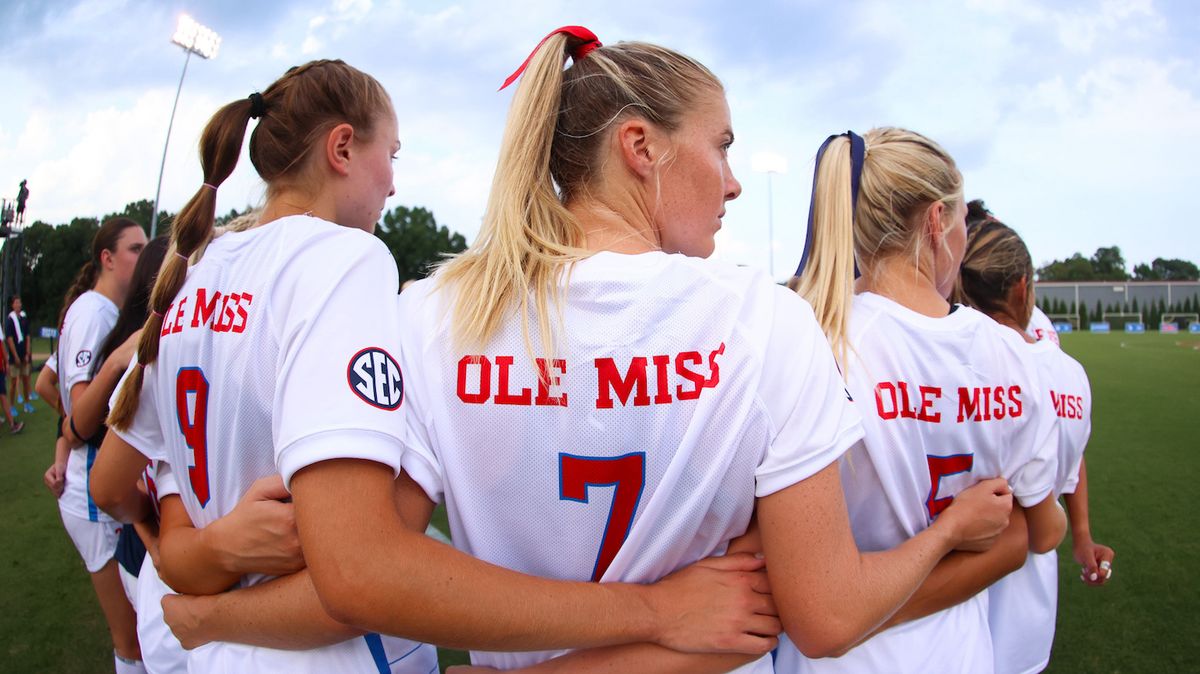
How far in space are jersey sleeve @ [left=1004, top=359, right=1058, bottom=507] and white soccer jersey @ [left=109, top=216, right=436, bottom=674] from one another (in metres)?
1.52

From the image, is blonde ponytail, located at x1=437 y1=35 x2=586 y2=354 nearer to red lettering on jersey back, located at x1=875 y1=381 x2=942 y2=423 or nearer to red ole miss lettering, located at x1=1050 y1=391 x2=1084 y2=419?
red lettering on jersey back, located at x1=875 y1=381 x2=942 y2=423

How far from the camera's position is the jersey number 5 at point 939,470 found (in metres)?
1.72

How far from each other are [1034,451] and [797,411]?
41.0 inches

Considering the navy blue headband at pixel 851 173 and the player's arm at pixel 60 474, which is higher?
the navy blue headband at pixel 851 173

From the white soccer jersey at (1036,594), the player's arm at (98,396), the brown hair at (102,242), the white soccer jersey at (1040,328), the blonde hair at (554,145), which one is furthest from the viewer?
the brown hair at (102,242)

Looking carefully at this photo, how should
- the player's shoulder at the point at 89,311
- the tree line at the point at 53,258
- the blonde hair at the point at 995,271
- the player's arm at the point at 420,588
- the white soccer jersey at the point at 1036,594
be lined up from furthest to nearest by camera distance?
the tree line at the point at 53,258 → the player's shoulder at the point at 89,311 → the blonde hair at the point at 995,271 → the white soccer jersey at the point at 1036,594 → the player's arm at the point at 420,588

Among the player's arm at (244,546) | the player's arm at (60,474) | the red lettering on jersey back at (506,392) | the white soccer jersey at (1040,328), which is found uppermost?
the white soccer jersey at (1040,328)

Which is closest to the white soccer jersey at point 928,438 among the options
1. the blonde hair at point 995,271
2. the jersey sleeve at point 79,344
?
the blonde hair at point 995,271

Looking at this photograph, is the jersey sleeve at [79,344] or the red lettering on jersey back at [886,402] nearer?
the red lettering on jersey back at [886,402]

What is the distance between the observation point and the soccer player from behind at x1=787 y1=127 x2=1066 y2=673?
1.65 meters

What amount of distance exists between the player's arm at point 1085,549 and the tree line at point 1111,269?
107m

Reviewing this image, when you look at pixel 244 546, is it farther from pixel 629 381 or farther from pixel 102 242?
pixel 102 242

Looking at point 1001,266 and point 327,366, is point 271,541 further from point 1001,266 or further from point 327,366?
point 1001,266

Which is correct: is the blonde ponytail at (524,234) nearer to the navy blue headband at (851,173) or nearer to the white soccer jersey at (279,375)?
the white soccer jersey at (279,375)
